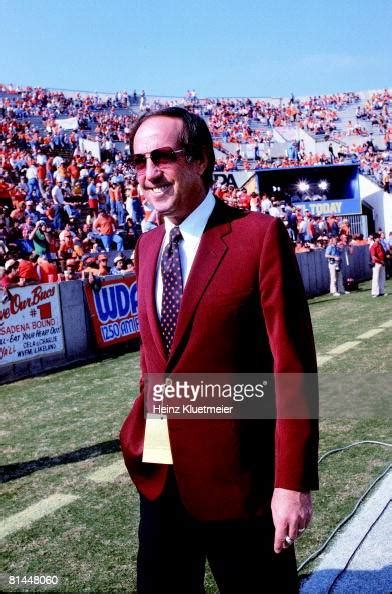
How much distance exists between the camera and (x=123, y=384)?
830 centimetres

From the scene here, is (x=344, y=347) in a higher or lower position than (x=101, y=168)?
lower

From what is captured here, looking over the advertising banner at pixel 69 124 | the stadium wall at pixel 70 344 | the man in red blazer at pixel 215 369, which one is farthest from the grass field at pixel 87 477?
the advertising banner at pixel 69 124

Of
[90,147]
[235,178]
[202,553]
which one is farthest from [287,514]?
[235,178]

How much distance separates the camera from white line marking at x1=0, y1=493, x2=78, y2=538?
4078mm

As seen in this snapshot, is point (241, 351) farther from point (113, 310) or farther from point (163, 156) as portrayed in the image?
point (113, 310)

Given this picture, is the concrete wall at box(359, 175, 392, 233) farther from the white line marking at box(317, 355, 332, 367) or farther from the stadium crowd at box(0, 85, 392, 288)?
the white line marking at box(317, 355, 332, 367)

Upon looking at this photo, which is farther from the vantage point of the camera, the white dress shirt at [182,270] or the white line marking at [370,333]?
the white line marking at [370,333]

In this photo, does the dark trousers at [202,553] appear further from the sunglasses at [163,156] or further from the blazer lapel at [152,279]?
the sunglasses at [163,156]

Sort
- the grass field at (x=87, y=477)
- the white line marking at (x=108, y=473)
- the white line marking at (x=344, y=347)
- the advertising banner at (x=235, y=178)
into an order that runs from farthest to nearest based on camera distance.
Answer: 1. the advertising banner at (x=235, y=178)
2. the white line marking at (x=344, y=347)
3. the white line marking at (x=108, y=473)
4. the grass field at (x=87, y=477)

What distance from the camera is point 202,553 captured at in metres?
2.08

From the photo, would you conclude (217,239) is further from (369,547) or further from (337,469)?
(337,469)

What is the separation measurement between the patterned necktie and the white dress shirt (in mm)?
19

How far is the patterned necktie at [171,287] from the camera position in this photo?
204 cm

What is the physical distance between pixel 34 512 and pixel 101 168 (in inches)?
812
